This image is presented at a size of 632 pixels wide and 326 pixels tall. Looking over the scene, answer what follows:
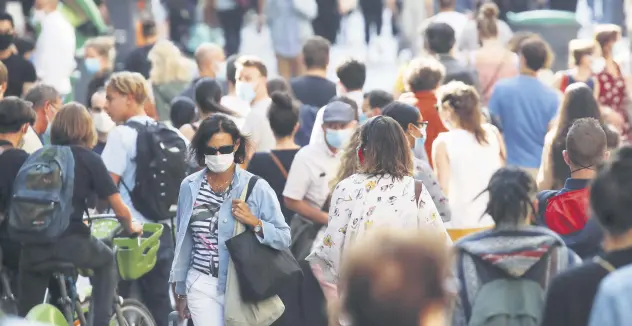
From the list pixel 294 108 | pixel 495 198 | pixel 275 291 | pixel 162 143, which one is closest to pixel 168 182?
pixel 162 143

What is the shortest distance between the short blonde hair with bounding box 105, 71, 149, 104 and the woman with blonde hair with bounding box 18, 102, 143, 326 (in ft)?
3.25

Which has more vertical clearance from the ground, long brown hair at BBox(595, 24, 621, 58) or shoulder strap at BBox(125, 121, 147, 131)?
shoulder strap at BBox(125, 121, 147, 131)

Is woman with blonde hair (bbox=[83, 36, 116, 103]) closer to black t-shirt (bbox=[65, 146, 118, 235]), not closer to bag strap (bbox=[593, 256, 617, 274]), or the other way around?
black t-shirt (bbox=[65, 146, 118, 235])

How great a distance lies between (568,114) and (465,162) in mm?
654

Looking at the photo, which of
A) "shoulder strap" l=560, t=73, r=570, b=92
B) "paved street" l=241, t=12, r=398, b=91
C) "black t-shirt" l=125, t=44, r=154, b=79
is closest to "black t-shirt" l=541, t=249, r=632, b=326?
"shoulder strap" l=560, t=73, r=570, b=92

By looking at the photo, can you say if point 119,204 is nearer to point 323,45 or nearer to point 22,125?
point 22,125

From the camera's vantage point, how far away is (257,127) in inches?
411

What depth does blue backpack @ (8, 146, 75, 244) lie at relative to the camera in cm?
812

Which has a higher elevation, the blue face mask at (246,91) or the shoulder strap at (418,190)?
the shoulder strap at (418,190)

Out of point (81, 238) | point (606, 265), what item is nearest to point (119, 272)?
point (81, 238)

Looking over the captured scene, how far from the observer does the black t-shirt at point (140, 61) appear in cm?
1454

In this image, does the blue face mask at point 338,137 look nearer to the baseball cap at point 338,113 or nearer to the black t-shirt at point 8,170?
the baseball cap at point 338,113

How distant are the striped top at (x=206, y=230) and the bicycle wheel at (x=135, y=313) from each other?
1456 millimetres

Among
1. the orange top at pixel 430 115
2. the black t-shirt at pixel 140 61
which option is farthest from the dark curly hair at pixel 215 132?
the black t-shirt at pixel 140 61
